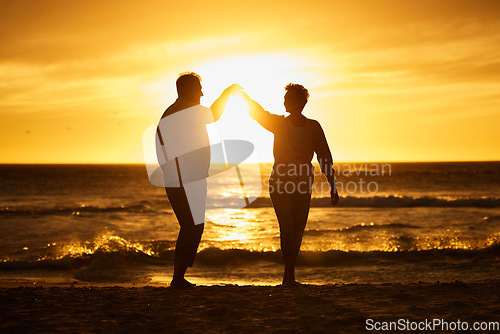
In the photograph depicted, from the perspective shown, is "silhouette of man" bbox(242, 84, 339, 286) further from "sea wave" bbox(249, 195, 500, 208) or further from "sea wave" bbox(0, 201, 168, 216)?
"sea wave" bbox(249, 195, 500, 208)

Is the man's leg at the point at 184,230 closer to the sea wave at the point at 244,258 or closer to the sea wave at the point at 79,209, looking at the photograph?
the sea wave at the point at 244,258

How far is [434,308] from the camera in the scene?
4.34 metres

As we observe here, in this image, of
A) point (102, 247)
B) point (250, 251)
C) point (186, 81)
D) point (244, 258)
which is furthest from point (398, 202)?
point (186, 81)

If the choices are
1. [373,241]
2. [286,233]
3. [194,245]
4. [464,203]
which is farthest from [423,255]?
[464,203]

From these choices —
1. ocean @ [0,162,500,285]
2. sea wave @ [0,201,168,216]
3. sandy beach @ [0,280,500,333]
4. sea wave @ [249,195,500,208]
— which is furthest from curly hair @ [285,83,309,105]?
sea wave @ [249,195,500,208]

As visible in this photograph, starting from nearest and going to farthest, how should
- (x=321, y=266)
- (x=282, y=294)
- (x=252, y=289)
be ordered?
(x=282, y=294) → (x=252, y=289) → (x=321, y=266)

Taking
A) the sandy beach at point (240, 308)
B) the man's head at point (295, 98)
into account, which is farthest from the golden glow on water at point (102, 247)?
the man's head at point (295, 98)

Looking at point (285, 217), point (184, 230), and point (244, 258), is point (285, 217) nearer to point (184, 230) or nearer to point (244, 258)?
point (184, 230)

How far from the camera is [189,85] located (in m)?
5.23

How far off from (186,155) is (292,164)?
3.96ft

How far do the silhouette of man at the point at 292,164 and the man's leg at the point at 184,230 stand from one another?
3.21 ft

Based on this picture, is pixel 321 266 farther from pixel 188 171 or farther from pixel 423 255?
pixel 188 171

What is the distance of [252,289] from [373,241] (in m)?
9.37

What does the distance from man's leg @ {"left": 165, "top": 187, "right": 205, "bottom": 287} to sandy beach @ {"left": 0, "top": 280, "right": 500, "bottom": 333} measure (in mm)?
330
